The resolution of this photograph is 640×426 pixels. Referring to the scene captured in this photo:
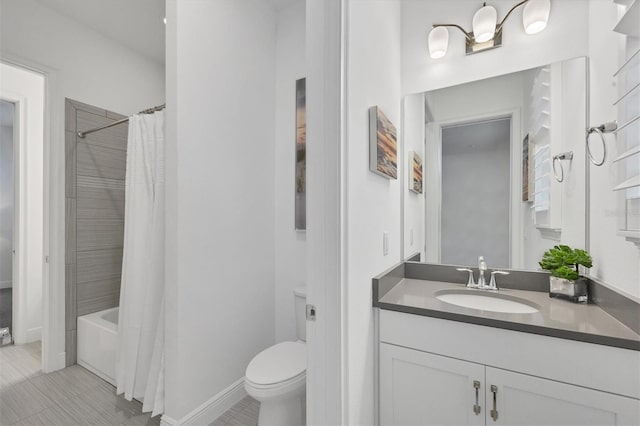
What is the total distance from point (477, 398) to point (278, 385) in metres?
0.88

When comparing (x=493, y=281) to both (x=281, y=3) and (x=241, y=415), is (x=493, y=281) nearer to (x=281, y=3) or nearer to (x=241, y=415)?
(x=241, y=415)

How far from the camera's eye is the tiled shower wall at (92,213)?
2.29 metres

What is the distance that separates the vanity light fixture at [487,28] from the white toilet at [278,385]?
2.00 meters

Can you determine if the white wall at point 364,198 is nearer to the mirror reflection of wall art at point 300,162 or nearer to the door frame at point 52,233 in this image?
the mirror reflection of wall art at point 300,162

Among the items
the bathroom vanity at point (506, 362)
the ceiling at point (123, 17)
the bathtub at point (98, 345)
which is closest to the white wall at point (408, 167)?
the bathroom vanity at point (506, 362)

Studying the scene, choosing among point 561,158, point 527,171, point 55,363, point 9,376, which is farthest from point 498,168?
point 9,376

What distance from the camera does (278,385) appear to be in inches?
54.9

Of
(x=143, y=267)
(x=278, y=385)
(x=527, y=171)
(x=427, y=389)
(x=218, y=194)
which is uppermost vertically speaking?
(x=527, y=171)

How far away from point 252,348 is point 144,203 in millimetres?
1226

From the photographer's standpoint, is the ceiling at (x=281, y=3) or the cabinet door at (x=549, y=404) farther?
the ceiling at (x=281, y=3)

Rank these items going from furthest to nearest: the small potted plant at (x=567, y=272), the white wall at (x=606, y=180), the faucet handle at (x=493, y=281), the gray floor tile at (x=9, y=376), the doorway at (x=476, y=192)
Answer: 1. the gray floor tile at (x=9, y=376)
2. the doorway at (x=476, y=192)
3. the faucet handle at (x=493, y=281)
4. the small potted plant at (x=567, y=272)
5. the white wall at (x=606, y=180)

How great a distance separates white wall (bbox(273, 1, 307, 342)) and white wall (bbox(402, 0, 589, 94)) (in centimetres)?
82

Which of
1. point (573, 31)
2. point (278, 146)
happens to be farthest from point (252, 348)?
point (573, 31)

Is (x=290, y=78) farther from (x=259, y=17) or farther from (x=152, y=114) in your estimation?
(x=152, y=114)
